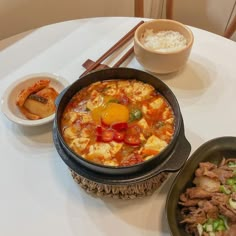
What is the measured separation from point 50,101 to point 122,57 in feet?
1.49

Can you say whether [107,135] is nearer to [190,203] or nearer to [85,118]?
[85,118]

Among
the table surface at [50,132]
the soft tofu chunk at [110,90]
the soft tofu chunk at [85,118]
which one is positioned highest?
the soft tofu chunk at [110,90]

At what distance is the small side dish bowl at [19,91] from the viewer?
53.0 inches

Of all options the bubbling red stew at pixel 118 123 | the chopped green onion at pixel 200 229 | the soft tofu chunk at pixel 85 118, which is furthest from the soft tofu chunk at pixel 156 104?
the chopped green onion at pixel 200 229

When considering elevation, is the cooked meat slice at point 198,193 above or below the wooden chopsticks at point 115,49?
below

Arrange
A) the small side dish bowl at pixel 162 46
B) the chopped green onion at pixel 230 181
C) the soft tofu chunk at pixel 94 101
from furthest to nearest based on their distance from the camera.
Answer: the small side dish bowl at pixel 162 46
the soft tofu chunk at pixel 94 101
the chopped green onion at pixel 230 181

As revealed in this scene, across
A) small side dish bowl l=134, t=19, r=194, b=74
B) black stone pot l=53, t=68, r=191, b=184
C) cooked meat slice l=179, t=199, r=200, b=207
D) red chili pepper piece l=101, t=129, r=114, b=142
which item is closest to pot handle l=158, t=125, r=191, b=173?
black stone pot l=53, t=68, r=191, b=184

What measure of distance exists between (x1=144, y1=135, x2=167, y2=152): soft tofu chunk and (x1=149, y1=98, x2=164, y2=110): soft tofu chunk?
0.50 ft

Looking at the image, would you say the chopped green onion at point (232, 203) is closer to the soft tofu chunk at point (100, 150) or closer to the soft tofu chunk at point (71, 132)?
the soft tofu chunk at point (100, 150)

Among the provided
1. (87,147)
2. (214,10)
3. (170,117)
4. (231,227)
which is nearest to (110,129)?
(87,147)

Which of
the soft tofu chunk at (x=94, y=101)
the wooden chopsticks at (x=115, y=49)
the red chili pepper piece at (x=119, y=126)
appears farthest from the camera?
the wooden chopsticks at (x=115, y=49)

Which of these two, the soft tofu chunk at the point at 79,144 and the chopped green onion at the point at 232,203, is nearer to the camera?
the chopped green onion at the point at 232,203

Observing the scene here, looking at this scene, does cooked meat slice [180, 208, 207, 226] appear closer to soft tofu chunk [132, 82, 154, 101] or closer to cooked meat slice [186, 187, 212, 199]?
cooked meat slice [186, 187, 212, 199]

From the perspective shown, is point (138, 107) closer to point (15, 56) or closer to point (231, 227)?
point (231, 227)
